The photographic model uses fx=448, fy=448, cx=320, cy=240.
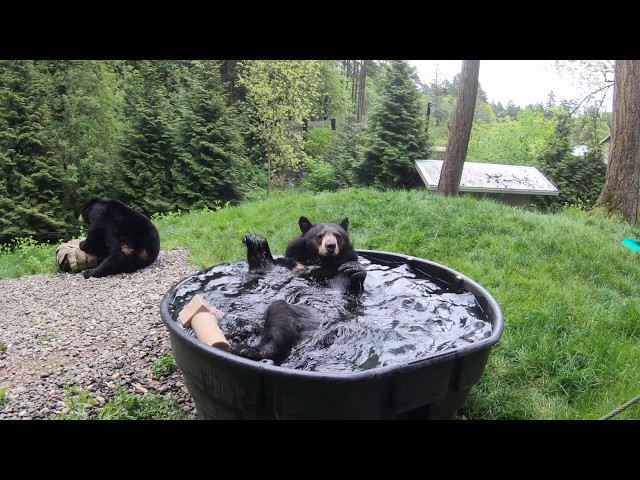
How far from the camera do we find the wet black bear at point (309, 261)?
9.25 ft

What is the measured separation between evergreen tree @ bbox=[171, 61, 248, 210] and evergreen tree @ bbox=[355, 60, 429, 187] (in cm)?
439

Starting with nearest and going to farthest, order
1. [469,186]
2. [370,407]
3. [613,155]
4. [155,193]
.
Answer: [370,407], [613,155], [469,186], [155,193]

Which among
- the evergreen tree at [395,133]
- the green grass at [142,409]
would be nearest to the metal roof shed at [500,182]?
the evergreen tree at [395,133]

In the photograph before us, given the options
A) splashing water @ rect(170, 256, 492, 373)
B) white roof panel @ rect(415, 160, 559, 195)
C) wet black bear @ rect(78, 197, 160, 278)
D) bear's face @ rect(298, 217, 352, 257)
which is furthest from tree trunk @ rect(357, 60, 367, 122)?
splashing water @ rect(170, 256, 492, 373)

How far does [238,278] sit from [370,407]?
2213 mm

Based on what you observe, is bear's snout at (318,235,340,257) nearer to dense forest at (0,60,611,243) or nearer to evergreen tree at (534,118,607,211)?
dense forest at (0,60,611,243)

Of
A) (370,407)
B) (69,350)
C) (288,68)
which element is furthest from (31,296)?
(288,68)

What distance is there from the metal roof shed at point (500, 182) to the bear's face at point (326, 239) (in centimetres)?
958

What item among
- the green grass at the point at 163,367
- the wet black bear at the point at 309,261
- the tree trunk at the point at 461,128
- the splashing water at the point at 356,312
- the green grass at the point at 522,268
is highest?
the tree trunk at the point at 461,128

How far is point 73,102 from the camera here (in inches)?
647

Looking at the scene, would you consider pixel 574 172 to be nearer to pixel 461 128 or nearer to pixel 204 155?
pixel 461 128

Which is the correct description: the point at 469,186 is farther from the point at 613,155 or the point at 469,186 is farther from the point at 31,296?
the point at 31,296

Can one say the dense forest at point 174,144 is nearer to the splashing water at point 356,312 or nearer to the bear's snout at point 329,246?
the bear's snout at point 329,246
